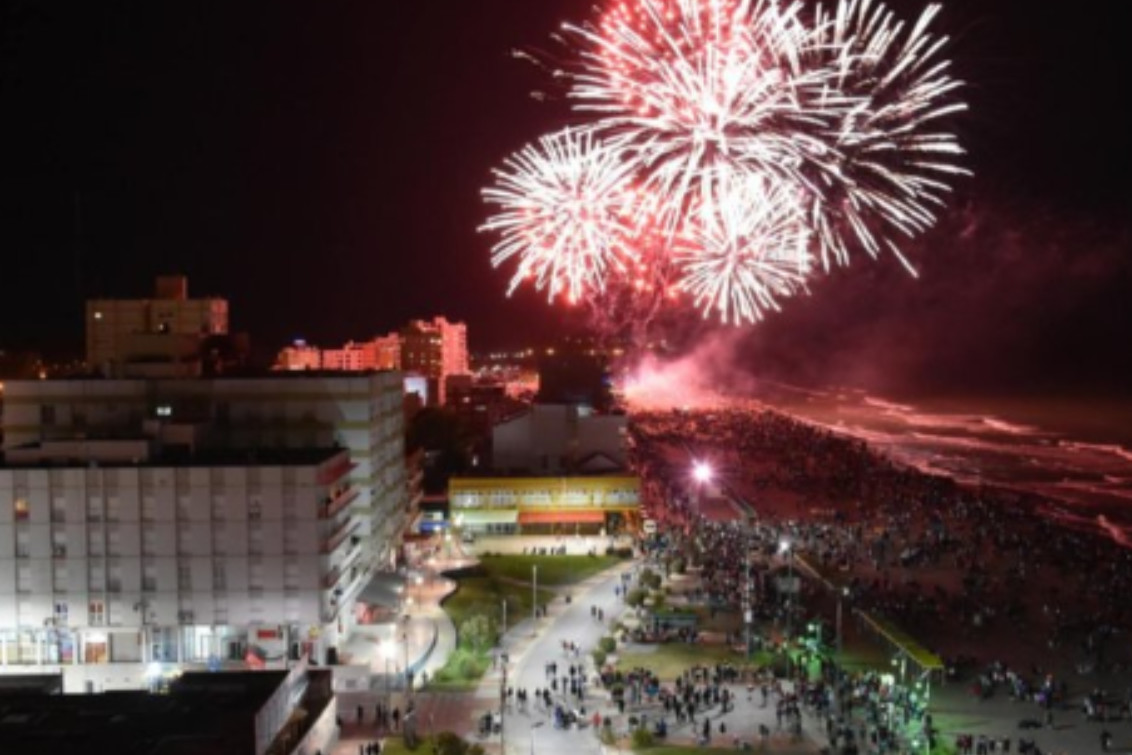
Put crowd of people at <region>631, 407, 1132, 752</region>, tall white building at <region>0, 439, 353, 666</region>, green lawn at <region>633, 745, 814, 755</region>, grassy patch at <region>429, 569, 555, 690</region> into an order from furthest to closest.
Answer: tall white building at <region>0, 439, 353, 666</region>
grassy patch at <region>429, 569, 555, 690</region>
crowd of people at <region>631, 407, 1132, 752</region>
green lawn at <region>633, 745, 814, 755</region>

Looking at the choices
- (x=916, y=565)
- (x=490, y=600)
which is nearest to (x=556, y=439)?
(x=916, y=565)

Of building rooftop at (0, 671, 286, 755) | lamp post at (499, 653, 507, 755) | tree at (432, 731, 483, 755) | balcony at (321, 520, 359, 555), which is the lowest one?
lamp post at (499, 653, 507, 755)

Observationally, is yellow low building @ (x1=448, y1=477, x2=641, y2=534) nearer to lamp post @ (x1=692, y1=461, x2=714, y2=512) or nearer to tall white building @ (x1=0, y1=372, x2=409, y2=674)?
lamp post @ (x1=692, y1=461, x2=714, y2=512)

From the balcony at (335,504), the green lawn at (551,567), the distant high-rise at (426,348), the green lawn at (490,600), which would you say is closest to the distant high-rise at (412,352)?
the distant high-rise at (426,348)

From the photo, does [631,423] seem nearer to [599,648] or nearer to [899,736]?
[599,648]

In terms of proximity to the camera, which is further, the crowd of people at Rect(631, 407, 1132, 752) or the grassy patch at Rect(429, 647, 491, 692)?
the crowd of people at Rect(631, 407, 1132, 752)

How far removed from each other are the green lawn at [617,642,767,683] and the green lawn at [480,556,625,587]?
352 inches

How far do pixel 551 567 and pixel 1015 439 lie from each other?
55.2 m

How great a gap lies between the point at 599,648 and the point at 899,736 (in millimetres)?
8204

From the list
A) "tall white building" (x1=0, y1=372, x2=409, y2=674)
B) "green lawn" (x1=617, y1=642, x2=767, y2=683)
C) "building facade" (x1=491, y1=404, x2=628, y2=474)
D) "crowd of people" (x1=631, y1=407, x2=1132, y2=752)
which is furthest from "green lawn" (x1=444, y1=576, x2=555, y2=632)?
"building facade" (x1=491, y1=404, x2=628, y2=474)

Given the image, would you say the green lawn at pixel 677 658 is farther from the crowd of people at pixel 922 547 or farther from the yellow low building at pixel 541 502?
Result: the yellow low building at pixel 541 502

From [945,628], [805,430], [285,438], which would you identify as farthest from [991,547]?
[805,430]

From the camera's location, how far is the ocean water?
59.4m

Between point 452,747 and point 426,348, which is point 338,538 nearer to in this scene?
point 452,747
